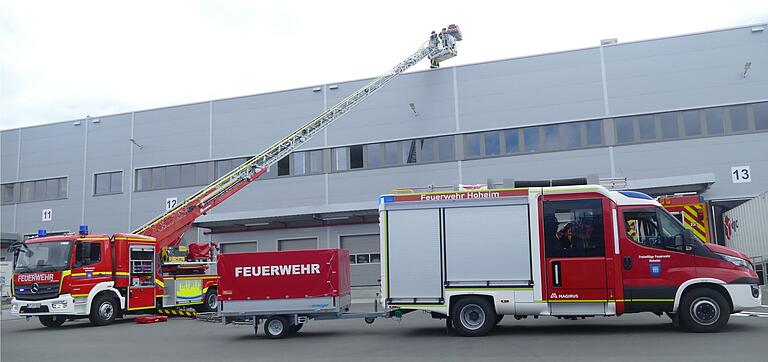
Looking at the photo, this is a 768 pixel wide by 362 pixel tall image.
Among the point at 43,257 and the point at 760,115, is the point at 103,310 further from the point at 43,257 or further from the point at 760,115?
the point at 760,115

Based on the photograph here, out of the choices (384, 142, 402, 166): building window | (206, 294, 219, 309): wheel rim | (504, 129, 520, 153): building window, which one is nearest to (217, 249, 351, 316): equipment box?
(206, 294, 219, 309): wheel rim

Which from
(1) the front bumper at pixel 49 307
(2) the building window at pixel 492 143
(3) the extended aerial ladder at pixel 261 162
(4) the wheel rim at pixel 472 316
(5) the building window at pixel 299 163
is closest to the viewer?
(4) the wheel rim at pixel 472 316

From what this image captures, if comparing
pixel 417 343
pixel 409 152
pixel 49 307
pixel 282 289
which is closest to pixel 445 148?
pixel 409 152

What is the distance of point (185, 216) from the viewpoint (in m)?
21.7

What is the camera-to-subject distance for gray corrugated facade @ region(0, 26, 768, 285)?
25.4 metres

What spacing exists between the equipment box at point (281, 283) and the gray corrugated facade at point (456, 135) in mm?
15213

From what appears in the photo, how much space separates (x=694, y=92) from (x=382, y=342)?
2013 cm

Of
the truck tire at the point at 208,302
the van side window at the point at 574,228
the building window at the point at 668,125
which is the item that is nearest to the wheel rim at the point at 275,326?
the van side window at the point at 574,228

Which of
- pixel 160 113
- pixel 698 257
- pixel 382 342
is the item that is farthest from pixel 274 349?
pixel 160 113

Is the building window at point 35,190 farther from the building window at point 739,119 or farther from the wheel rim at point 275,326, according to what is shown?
the building window at point 739,119

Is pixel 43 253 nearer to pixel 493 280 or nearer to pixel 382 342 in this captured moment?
pixel 382 342

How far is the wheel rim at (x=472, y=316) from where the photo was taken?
456 inches

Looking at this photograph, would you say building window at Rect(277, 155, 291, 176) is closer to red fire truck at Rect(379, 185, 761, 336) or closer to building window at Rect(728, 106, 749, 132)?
red fire truck at Rect(379, 185, 761, 336)

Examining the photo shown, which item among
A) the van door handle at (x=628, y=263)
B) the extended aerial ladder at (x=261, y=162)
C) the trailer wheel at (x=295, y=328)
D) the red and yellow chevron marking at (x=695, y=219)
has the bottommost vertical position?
the trailer wheel at (x=295, y=328)
